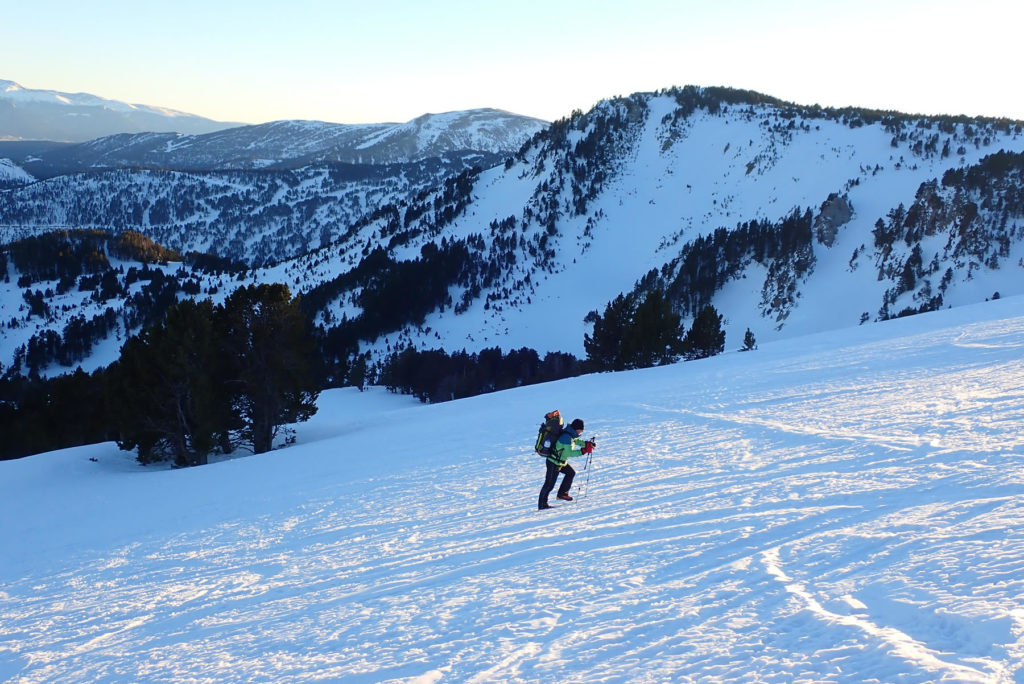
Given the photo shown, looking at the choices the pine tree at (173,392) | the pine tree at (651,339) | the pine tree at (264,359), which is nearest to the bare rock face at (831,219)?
the pine tree at (651,339)

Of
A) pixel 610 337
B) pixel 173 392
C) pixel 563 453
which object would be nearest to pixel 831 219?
pixel 610 337

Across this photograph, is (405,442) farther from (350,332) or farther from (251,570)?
(350,332)

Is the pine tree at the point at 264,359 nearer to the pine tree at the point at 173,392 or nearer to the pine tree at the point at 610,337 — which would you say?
the pine tree at the point at 173,392

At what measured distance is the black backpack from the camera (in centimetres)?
1192

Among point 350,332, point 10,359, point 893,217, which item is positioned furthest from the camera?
point 10,359

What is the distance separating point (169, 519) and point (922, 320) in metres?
34.5

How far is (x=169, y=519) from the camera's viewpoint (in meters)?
16.4

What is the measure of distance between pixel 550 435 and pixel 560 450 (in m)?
0.36

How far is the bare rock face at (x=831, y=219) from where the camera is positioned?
104812 millimetres

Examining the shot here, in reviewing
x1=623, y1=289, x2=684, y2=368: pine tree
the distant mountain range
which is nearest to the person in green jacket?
x1=623, y1=289, x2=684, y2=368: pine tree

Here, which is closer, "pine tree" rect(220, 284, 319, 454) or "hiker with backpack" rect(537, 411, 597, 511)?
"hiker with backpack" rect(537, 411, 597, 511)

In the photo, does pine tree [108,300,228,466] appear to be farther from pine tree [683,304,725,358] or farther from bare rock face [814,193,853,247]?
bare rock face [814,193,853,247]

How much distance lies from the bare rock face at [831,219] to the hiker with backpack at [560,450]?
106 metres

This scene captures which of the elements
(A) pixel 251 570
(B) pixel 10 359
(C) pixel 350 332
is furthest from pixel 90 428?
(B) pixel 10 359
